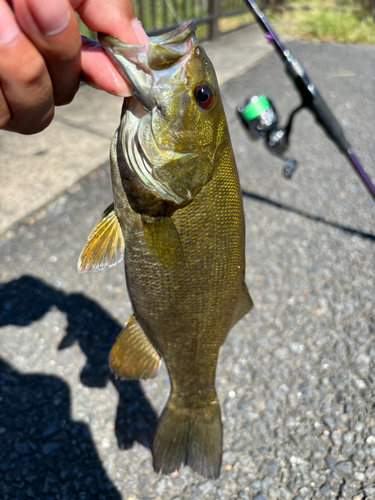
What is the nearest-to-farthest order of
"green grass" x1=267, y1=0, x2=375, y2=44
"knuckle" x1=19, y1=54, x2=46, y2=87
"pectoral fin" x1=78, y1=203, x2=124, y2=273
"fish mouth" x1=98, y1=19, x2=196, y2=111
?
"knuckle" x1=19, y1=54, x2=46, y2=87 < "fish mouth" x1=98, y1=19, x2=196, y2=111 < "pectoral fin" x1=78, y1=203, x2=124, y2=273 < "green grass" x1=267, y1=0, x2=375, y2=44

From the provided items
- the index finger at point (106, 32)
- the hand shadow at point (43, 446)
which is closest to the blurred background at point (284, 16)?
the hand shadow at point (43, 446)

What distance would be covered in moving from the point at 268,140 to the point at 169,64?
2717mm

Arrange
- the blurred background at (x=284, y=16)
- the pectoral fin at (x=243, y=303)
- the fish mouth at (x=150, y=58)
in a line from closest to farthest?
1. the fish mouth at (x=150, y=58)
2. the pectoral fin at (x=243, y=303)
3. the blurred background at (x=284, y=16)

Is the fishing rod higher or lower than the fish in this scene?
lower

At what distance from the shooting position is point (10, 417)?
7.57 feet

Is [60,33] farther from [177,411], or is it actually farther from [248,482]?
A: [248,482]

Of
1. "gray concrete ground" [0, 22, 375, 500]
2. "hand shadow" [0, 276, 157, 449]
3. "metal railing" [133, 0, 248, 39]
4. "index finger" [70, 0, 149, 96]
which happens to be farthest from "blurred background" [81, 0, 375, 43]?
"index finger" [70, 0, 149, 96]

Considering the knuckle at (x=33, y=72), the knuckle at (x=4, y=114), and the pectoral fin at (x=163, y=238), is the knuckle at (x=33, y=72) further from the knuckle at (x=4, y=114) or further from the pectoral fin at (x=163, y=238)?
the pectoral fin at (x=163, y=238)

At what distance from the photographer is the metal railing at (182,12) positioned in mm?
7024

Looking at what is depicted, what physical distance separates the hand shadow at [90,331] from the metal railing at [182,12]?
5.12 meters

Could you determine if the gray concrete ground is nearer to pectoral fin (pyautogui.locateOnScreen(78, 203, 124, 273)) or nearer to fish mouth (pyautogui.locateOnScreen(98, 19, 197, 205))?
pectoral fin (pyautogui.locateOnScreen(78, 203, 124, 273))

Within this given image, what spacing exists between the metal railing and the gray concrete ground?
4095 millimetres

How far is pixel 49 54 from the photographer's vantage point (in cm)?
104

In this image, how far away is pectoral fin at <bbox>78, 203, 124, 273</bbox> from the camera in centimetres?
141
